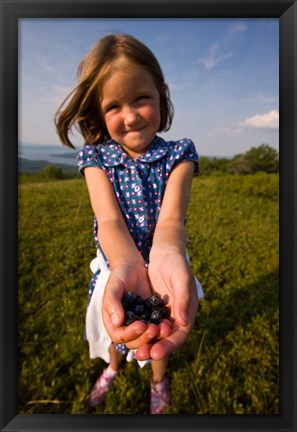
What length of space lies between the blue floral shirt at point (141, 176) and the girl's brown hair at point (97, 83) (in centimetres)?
23

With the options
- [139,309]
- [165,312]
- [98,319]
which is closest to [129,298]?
[139,309]

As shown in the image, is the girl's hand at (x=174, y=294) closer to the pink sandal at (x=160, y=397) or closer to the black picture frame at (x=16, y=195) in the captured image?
the black picture frame at (x=16, y=195)

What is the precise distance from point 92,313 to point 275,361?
1508 mm

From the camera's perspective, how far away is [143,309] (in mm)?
1438

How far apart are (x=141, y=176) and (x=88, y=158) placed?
1.15 ft

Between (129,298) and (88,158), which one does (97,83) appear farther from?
(129,298)

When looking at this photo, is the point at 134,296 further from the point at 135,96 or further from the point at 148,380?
the point at 148,380

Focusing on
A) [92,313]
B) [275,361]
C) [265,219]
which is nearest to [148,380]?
[92,313]

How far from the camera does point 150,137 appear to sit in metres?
1.96

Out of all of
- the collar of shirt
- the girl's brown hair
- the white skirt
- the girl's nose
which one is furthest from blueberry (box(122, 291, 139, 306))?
the girl's brown hair

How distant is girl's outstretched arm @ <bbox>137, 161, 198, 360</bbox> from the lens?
4.37ft

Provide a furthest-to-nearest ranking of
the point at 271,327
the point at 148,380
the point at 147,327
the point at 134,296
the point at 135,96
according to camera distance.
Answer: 1. the point at 271,327
2. the point at 148,380
3. the point at 135,96
4. the point at 134,296
5. the point at 147,327

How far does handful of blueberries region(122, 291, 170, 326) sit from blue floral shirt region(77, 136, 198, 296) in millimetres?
487

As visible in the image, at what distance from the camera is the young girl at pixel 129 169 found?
1.68 m
